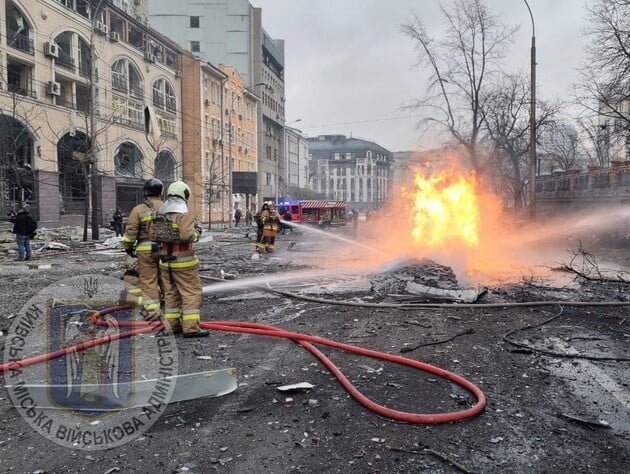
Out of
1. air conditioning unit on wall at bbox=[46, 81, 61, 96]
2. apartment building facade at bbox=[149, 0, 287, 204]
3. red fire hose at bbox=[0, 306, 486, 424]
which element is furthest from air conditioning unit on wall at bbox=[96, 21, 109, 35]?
red fire hose at bbox=[0, 306, 486, 424]

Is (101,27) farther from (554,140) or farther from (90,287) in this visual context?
(554,140)

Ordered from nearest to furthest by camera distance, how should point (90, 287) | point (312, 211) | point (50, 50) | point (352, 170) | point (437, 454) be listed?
point (437, 454) < point (90, 287) < point (50, 50) < point (312, 211) < point (352, 170)

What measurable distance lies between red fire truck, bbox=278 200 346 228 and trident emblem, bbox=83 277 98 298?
30.3 meters

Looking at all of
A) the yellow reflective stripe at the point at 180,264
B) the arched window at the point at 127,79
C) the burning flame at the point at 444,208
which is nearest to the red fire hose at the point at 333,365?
the yellow reflective stripe at the point at 180,264

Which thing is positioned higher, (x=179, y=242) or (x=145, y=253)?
(x=179, y=242)

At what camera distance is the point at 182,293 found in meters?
5.75

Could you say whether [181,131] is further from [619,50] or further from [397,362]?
[397,362]

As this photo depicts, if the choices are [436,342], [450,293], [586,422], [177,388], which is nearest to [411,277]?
[450,293]

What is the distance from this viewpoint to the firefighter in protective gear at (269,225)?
52.4 ft

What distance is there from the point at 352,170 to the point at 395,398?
121447mm

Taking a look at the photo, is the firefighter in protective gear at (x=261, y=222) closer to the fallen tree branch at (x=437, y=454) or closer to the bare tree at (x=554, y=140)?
the fallen tree branch at (x=437, y=454)

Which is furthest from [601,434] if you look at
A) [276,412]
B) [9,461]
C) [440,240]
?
Answer: [440,240]

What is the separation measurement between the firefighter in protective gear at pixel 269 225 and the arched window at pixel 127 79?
2428 cm

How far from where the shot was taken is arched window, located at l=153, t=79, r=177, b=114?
4050cm
